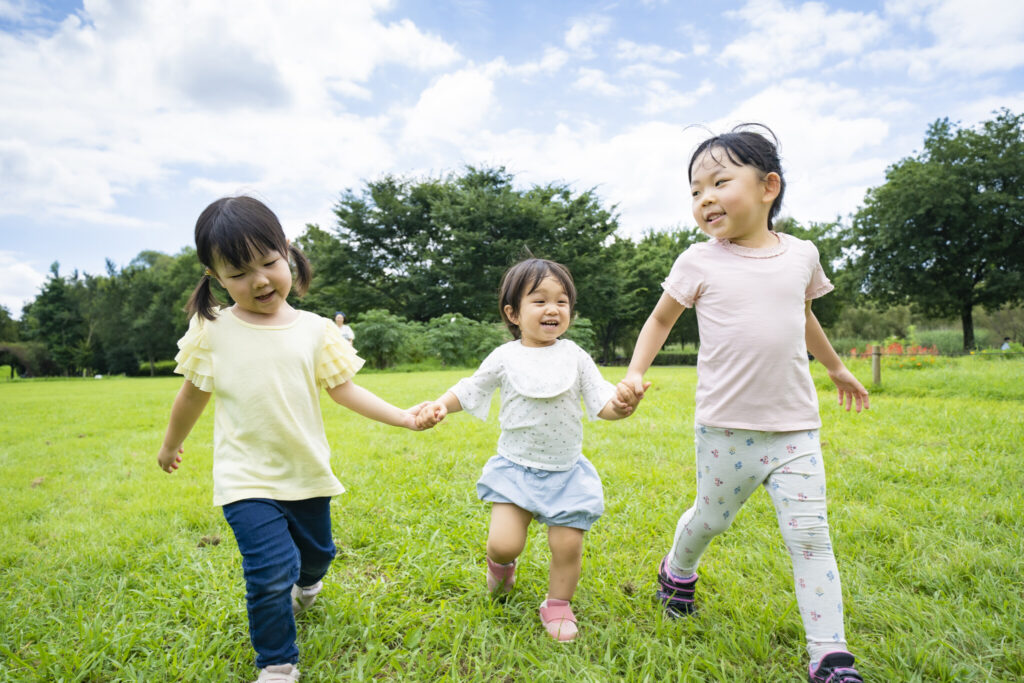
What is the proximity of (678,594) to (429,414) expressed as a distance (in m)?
1.21

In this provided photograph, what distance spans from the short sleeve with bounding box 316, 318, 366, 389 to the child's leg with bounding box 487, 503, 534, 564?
30.6 inches

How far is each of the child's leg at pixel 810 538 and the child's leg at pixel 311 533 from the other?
5.33ft

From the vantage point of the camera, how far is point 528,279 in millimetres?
2232

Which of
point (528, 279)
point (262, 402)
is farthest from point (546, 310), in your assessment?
point (262, 402)

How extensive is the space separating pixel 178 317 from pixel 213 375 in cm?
3992

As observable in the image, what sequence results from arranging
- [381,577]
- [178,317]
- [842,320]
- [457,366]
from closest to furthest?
1. [381,577]
2. [457,366]
3. [178,317]
4. [842,320]

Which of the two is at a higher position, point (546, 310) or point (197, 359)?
point (546, 310)

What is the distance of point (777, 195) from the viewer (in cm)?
210

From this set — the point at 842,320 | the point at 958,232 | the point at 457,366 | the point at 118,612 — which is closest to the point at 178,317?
the point at 457,366

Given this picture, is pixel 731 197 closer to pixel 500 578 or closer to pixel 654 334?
pixel 654 334

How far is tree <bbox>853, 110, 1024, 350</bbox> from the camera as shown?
78.6 ft

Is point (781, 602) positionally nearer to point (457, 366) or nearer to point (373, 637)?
point (373, 637)

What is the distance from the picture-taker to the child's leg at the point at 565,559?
2086 millimetres

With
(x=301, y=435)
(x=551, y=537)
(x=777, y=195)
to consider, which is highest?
(x=777, y=195)
